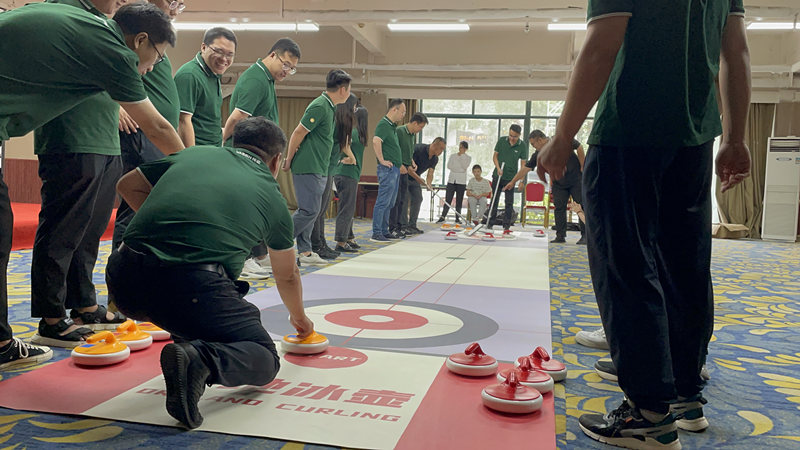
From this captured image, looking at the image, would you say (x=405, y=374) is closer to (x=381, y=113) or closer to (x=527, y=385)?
(x=527, y=385)

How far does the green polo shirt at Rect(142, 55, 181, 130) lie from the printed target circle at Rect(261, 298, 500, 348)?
41.6 inches

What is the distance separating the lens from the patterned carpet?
4.83 feet

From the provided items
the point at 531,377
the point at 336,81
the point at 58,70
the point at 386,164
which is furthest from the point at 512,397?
the point at 386,164

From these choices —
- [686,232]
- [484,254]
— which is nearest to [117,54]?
[686,232]

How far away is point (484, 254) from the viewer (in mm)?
5855

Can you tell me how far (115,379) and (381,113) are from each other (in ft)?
35.2

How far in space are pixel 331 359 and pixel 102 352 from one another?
74 cm

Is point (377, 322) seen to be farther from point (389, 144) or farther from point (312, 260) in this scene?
point (389, 144)

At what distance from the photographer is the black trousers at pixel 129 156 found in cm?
286

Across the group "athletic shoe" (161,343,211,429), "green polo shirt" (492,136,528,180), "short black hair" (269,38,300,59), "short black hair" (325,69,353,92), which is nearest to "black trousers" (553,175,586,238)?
"green polo shirt" (492,136,528,180)

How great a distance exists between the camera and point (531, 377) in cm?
186

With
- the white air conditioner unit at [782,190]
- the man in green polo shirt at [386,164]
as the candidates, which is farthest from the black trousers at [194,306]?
the white air conditioner unit at [782,190]

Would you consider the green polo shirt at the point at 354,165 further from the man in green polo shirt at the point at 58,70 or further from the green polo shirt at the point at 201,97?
the man in green polo shirt at the point at 58,70

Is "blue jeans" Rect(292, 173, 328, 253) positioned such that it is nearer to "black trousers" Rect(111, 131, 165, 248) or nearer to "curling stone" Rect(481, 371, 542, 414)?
"black trousers" Rect(111, 131, 165, 248)
